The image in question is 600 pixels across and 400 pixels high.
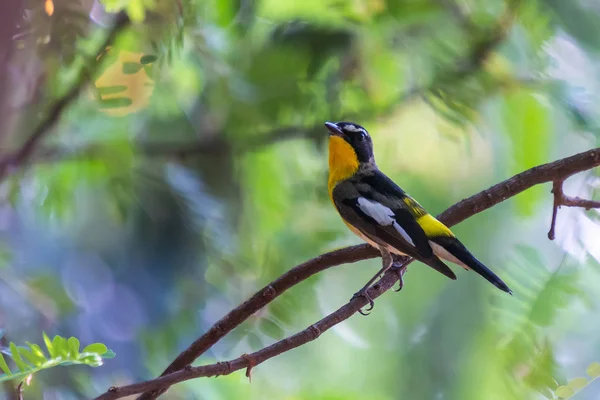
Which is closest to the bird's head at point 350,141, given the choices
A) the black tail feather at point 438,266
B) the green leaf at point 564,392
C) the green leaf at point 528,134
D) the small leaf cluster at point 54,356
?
the green leaf at point 528,134

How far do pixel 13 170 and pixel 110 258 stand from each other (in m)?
0.25

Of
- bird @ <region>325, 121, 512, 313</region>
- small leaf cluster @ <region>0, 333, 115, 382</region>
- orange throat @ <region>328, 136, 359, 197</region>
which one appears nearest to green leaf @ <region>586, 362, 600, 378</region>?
bird @ <region>325, 121, 512, 313</region>

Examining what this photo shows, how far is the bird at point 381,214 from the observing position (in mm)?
1012

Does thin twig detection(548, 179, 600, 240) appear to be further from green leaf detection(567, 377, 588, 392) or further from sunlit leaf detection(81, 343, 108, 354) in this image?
sunlit leaf detection(81, 343, 108, 354)

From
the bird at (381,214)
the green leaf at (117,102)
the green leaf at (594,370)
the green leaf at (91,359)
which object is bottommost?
the bird at (381,214)

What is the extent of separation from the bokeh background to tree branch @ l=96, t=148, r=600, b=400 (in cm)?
14

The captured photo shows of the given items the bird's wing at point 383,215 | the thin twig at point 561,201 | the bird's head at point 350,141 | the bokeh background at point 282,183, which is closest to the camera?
the thin twig at point 561,201

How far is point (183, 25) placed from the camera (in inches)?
42.4

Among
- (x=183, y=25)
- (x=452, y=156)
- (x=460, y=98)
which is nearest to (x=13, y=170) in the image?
(x=183, y=25)

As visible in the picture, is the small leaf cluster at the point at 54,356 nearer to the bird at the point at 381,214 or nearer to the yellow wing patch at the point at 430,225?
the bird at the point at 381,214

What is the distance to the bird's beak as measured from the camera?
1.24 metres

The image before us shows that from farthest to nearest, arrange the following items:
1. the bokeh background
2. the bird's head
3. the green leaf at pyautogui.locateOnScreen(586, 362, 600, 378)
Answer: the bird's head, the bokeh background, the green leaf at pyautogui.locateOnScreen(586, 362, 600, 378)

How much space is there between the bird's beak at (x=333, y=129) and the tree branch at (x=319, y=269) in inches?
11.3

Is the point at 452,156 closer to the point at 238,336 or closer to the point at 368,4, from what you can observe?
the point at 368,4
